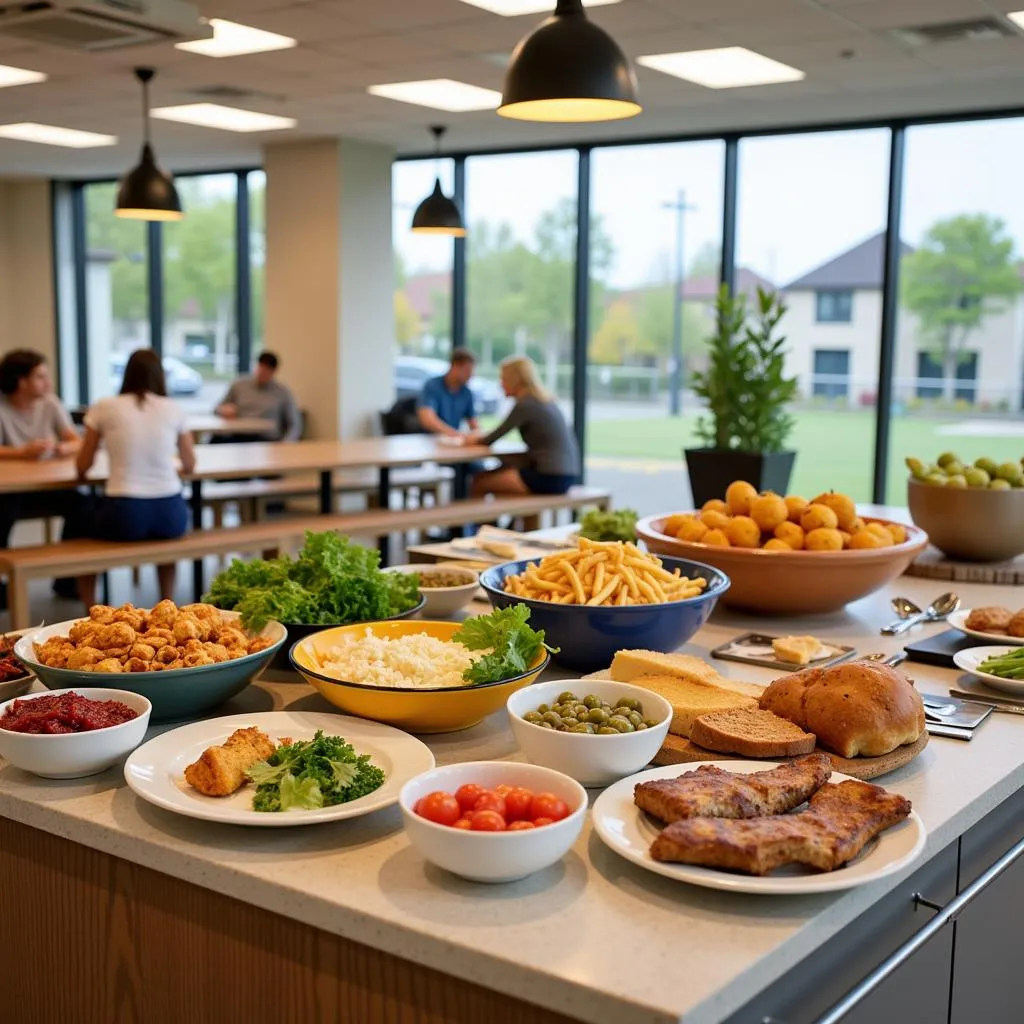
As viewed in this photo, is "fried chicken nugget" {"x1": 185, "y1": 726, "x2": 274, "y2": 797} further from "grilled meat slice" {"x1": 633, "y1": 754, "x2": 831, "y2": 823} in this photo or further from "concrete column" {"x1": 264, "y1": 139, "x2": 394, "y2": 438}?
"concrete column" {"x1": 264, "y1": 139, "x2": 394, "y2": 438}

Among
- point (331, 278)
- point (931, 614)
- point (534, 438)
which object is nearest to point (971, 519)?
point (931, 614)

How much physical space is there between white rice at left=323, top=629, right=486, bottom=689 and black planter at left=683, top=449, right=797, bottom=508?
4481 mm

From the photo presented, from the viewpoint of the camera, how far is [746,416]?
20.5 ft

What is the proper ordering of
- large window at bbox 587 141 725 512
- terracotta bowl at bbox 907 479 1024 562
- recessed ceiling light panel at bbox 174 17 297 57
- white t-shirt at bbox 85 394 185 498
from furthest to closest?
large window at bbox 587 141 725 512, recessed ceiling light panel at bbox 174 17 297 57, white t-shirt at bbox 85 394 185 498, terracotta bowl at bbox 907 479 1024 562

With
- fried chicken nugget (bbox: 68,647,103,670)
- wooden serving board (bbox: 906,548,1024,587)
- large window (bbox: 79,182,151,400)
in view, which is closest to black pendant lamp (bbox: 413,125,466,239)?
large window (bbox: 79,182,151,400)

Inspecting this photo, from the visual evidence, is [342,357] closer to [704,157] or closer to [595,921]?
[704,157]

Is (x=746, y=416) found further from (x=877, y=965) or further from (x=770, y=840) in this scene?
(x=770, y=840)

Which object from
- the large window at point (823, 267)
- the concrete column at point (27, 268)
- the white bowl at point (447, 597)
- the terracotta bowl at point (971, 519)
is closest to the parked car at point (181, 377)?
the concrete column at point (27, 268)

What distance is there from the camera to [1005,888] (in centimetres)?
177

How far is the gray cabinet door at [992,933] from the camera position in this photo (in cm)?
166

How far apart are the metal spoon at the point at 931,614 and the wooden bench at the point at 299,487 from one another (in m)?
5.21

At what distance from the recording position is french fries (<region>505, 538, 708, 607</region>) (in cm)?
204

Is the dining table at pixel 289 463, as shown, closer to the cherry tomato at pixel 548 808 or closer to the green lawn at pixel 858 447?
the green lawn at pixel 858 447

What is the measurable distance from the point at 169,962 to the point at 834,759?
89cm
